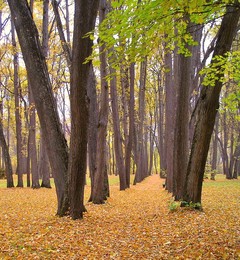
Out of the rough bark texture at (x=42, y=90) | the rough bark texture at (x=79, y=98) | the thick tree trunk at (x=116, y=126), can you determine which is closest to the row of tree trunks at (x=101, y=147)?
the rough bark texture at (x=42, y=90)

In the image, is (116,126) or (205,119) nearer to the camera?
(205,119)

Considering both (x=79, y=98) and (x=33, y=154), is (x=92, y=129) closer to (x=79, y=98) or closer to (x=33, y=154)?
(x=79, y=98)

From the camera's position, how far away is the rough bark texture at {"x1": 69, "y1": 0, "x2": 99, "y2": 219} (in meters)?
5.95

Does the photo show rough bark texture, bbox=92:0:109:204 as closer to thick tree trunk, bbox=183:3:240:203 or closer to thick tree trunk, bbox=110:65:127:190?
thick tree trunk, bbox=183:3:240:203

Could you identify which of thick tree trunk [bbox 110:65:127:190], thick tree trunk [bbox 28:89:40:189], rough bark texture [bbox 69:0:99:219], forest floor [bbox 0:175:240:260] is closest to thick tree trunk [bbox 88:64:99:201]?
forest floor [bbox 0:175:240:260]

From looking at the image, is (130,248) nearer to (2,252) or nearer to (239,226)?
(2,252)

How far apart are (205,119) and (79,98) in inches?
119

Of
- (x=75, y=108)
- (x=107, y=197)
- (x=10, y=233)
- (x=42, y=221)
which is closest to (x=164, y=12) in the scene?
(x=75, y=108)

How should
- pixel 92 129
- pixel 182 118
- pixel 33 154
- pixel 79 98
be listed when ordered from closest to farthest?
pixel 79 98
pixel 182 118
pixel 92 129
pixel 33 154

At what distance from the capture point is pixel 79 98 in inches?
255

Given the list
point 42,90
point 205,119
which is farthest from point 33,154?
point 205,119

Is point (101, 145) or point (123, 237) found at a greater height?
point (101, 145)

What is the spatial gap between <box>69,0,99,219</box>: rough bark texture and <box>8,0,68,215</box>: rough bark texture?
38cm

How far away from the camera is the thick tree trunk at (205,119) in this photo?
6.93m
